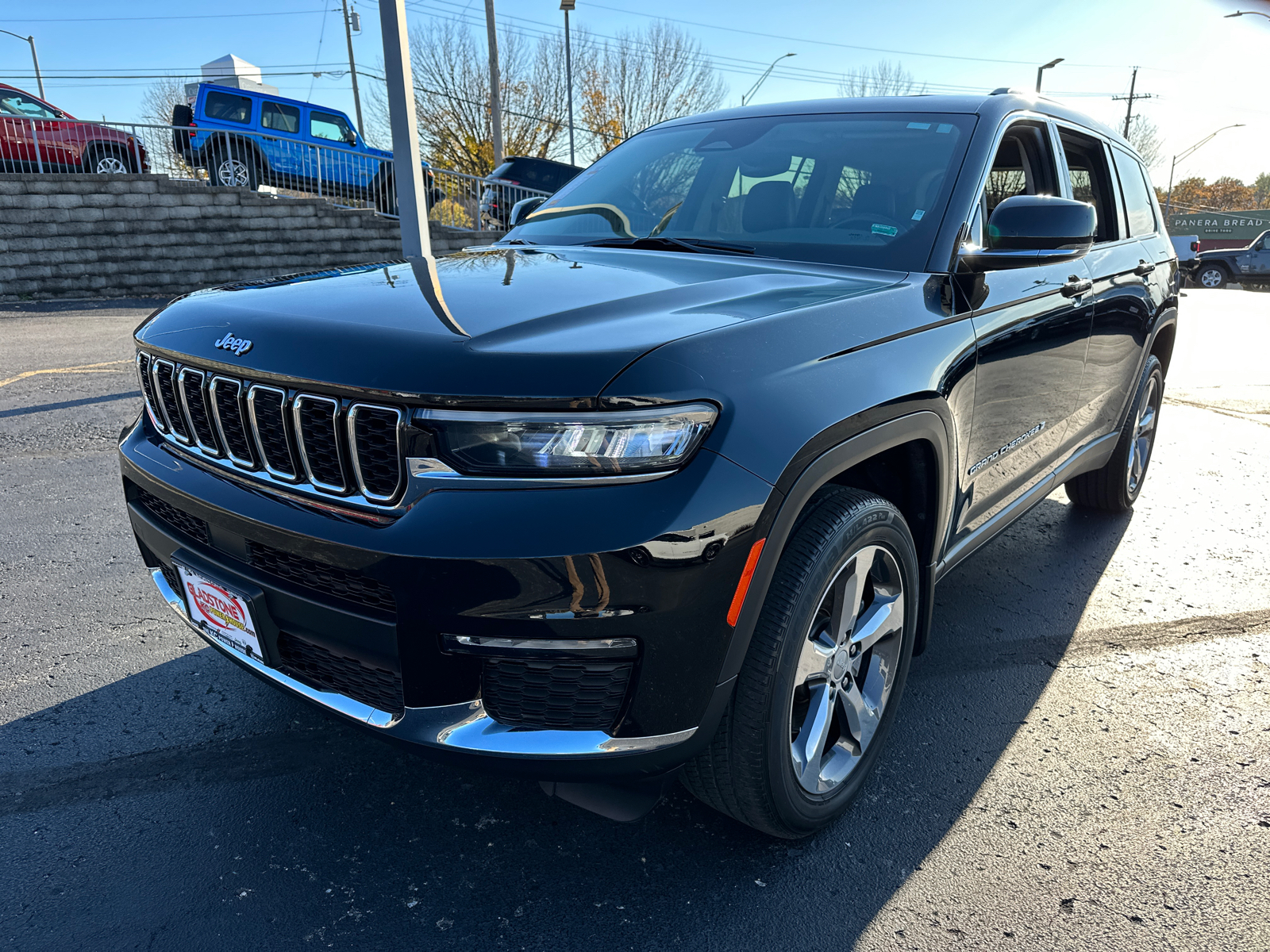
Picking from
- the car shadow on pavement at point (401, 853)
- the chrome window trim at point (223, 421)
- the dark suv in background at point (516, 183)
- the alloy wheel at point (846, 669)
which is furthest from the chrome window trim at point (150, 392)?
the dark suv in background at point (516, 183)

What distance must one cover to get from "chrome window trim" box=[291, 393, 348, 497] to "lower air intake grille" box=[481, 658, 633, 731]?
0.47 meters

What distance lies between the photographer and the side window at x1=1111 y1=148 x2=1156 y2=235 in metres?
4.05

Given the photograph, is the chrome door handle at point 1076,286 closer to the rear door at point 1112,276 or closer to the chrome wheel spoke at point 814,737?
the rear door at point 1112,276

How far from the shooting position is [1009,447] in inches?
110

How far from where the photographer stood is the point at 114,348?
8867mm

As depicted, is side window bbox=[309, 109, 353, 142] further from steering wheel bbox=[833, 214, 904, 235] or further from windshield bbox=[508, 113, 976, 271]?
steering wheel bbox=[833, 214, 904, 235]

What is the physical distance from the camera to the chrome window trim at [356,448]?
1631mm

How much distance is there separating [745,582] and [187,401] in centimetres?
138

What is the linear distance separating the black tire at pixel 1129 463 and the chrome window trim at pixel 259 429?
12.2ft

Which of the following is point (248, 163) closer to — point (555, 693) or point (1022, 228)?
point (1022, 228)

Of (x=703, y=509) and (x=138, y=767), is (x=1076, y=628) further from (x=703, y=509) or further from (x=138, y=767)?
(x=138, y=767)

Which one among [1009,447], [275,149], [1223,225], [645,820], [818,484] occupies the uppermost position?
[275,149]

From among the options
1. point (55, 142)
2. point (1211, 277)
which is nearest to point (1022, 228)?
point (55, 142)

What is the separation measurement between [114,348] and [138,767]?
781cm
